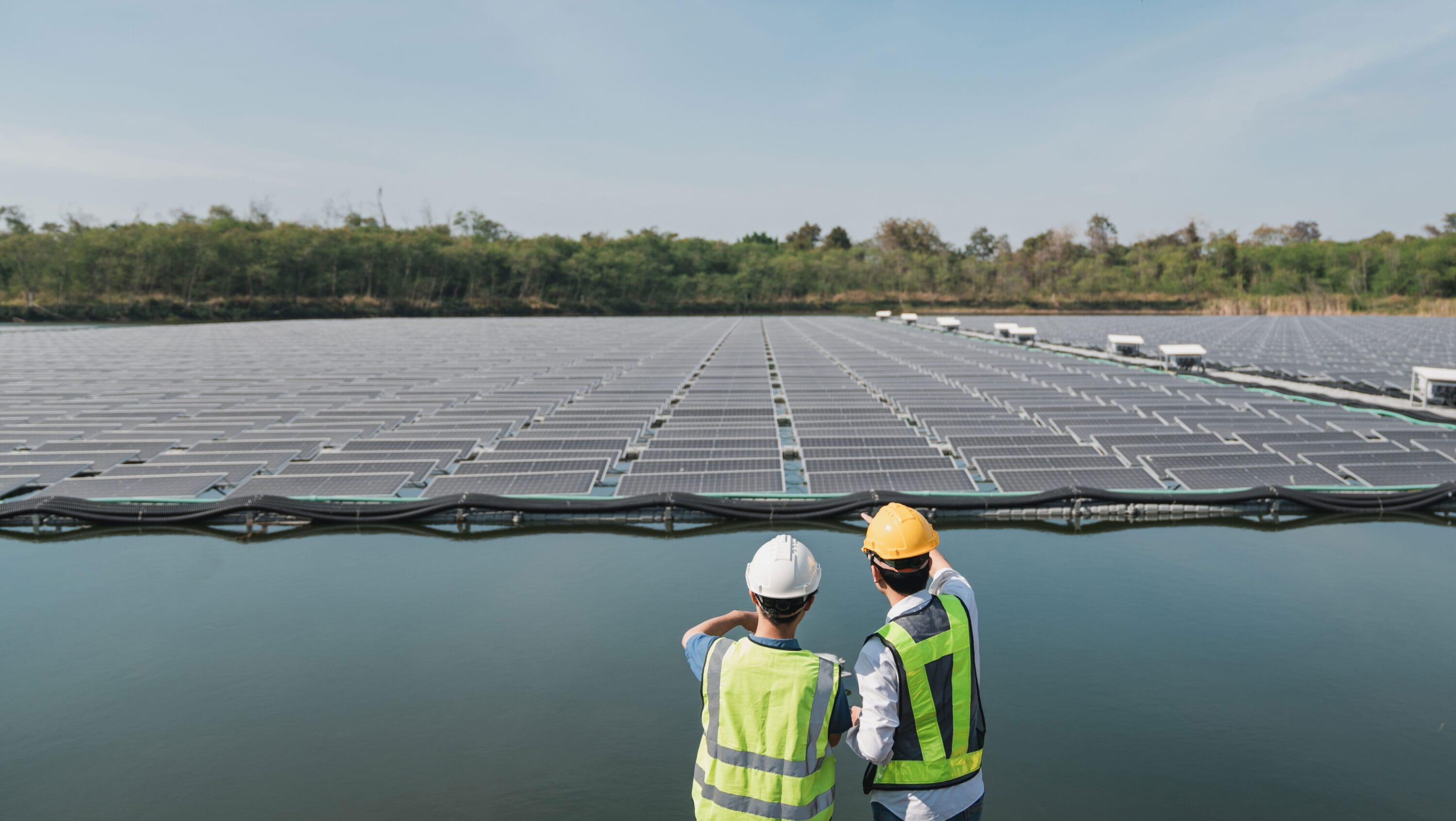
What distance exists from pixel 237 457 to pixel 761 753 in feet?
36.8

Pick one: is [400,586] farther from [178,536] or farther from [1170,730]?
[1170,730]

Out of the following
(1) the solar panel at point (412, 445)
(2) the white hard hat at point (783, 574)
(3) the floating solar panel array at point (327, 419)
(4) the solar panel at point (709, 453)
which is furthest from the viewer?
(1) the solar panel at point (412, 445)

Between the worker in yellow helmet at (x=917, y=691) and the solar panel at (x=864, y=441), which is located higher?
the worker in yellow helmet at (x=917, y=691)

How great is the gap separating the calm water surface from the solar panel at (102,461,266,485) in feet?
6.02

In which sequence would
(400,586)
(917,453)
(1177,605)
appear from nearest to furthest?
(1177,605), (400,586), (917,453)

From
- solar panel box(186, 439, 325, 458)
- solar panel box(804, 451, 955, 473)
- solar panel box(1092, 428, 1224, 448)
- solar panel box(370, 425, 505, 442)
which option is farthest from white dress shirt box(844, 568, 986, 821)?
solar panel box(186, 439, 325, 458)

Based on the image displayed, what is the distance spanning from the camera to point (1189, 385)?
17984mm

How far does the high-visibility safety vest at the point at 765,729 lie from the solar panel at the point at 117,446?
40.1ft

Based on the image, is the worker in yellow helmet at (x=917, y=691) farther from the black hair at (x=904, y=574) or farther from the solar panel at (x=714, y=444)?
the solar panel at (x=714, y=444)

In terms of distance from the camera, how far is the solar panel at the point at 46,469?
34.7 ft

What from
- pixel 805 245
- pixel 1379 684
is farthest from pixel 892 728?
pixel 805 245

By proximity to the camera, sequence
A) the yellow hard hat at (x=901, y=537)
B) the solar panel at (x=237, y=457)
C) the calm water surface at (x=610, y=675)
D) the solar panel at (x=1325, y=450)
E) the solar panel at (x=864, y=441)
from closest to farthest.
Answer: the yellow hard hat at (x=901, y=537) < the calm water surface at (x=610, y=675) < the solar panel at (x=1325, y=450) < the solar panel at (x=237, y=457) < the solar panel at (x=864, y=441)

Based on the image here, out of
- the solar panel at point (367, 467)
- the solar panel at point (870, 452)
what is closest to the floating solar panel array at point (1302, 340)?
the solar panel at point (870, 452)

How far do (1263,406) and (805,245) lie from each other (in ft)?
373
